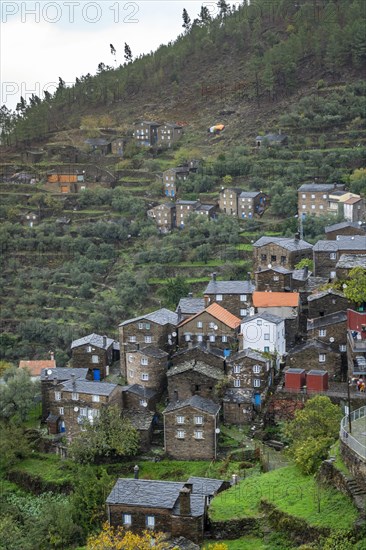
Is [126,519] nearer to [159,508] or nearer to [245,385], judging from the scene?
[159,508]

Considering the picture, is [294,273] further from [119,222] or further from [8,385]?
[119,222]

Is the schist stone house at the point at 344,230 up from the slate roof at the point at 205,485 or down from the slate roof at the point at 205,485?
up

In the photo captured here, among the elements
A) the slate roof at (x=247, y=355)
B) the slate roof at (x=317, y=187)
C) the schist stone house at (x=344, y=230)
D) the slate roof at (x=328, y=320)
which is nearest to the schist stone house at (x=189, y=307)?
the slate roof at (x=247, y=355)

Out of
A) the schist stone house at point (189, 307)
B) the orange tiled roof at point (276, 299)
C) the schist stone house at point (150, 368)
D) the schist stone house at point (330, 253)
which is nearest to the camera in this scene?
the schist stone house at point (150, 368)

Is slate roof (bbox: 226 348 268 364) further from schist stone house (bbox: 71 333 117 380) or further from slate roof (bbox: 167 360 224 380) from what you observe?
schist stone house (bbox: 71 333 117 380)

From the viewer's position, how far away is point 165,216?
2702 inches

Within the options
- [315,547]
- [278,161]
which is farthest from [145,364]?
[278,161]

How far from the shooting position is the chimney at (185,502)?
27.5 metres

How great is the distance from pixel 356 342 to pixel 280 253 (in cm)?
1359

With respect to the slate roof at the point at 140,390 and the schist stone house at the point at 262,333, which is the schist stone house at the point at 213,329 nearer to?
the schist stone house at the point at 262,333

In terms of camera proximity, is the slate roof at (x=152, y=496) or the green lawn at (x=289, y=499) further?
the slate roof at (x=152, y=496)

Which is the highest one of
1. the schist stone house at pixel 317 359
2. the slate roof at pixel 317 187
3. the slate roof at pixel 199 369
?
the slate roof at pixel 317 187

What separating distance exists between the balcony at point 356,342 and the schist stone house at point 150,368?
7.80 meters

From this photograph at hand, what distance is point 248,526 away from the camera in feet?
90.4
